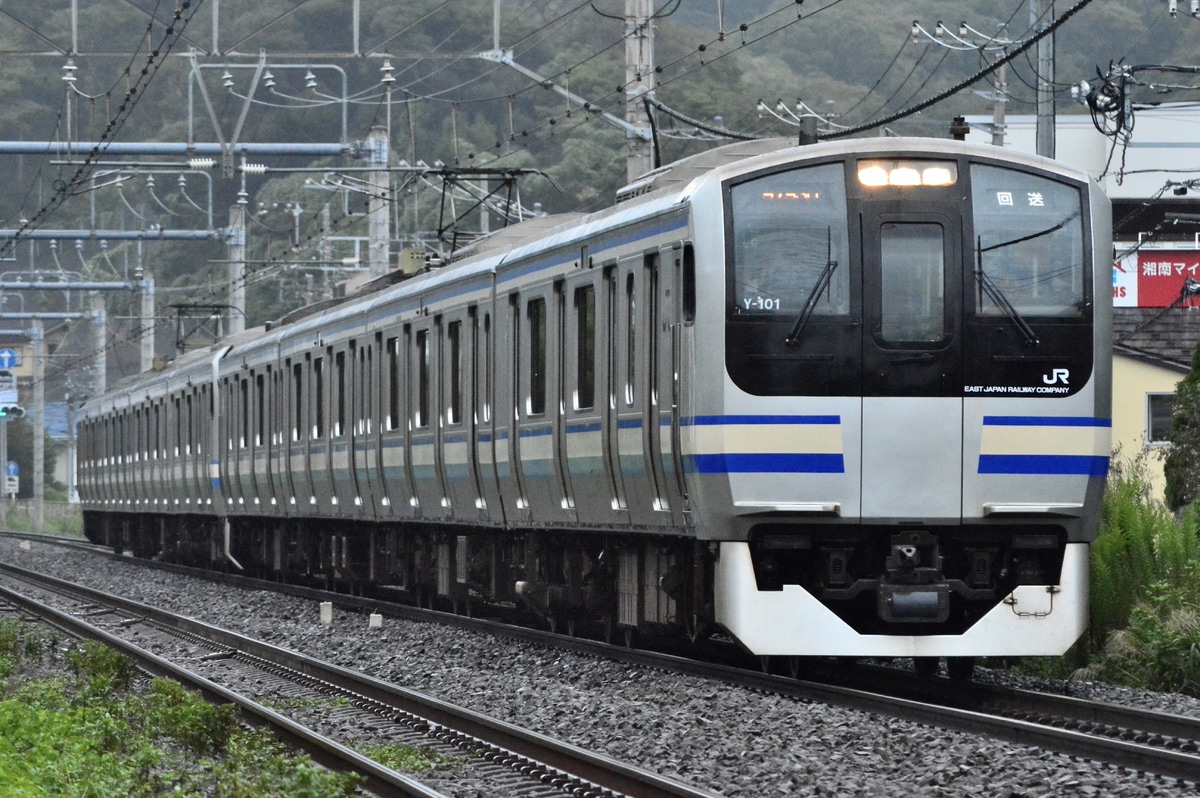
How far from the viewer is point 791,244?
11148 mm

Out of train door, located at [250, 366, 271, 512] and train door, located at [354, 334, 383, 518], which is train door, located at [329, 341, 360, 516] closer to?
train door, located at [354, 334, 383, 518]

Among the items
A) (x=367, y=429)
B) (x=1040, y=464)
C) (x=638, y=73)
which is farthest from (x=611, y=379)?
(x=638, y=73)

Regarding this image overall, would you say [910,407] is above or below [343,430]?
above

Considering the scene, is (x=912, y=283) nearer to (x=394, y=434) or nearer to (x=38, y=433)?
(x=394, y=434)

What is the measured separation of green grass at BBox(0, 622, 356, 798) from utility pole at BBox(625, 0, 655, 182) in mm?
9040

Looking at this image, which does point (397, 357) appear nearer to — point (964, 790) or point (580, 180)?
point (964, 790)

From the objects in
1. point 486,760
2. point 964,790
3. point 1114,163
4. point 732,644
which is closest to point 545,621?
point 732,644

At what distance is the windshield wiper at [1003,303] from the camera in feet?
36.5

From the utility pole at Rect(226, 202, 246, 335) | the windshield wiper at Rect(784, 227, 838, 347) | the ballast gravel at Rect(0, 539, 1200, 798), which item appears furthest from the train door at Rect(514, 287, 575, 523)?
the utility pole at Rect(226, 202, 246, 335)

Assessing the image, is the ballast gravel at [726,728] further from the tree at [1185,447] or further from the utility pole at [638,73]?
the utility pole at [638,73]

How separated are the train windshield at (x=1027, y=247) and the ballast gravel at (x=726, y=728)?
2.16 meters

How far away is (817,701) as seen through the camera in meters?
10.8

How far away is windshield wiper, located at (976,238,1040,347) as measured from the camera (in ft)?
36.5

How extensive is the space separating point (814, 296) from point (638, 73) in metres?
9.94
